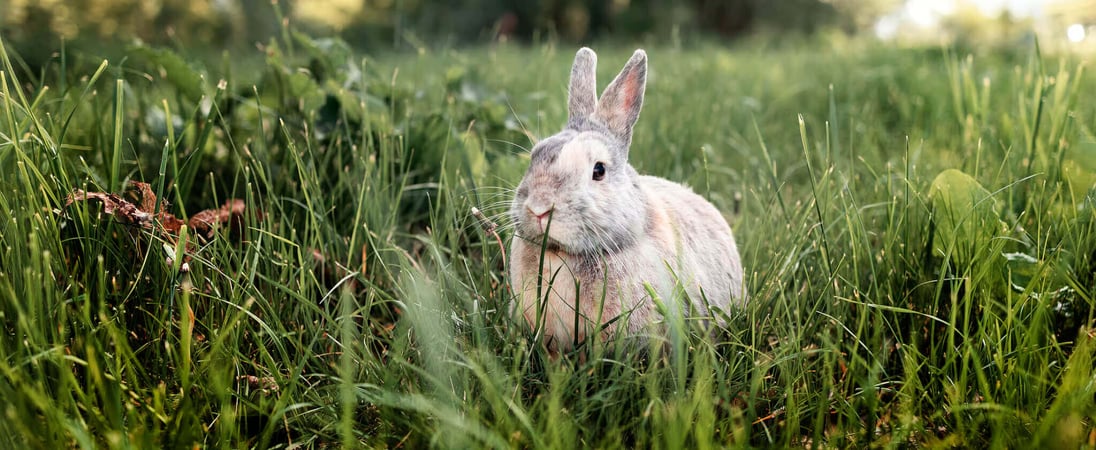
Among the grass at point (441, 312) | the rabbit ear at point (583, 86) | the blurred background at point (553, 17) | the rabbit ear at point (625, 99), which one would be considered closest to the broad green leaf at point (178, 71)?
the grass at point (441, 312)

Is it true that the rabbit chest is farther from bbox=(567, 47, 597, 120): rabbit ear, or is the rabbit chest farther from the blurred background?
the blurred background

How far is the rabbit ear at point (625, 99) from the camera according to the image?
2.03m

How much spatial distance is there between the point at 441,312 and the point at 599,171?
54 centimetres

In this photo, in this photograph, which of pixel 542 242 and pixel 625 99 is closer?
pixel 542 242

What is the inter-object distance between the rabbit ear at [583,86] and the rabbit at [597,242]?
54mm

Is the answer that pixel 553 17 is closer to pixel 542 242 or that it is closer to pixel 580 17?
pixel 580 17

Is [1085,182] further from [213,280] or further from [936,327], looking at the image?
[213,280]

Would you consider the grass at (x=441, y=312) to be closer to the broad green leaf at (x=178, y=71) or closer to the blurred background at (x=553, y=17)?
the broad green leaf at (x=178, y=71)

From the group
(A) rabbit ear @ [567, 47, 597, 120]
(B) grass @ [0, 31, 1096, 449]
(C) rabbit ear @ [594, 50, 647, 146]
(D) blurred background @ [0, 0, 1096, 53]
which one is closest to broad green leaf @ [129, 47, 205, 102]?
(B) grass @ [0, 31, 1096, 449]

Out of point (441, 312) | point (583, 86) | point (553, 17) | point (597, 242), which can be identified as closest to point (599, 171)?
point (597, 242)

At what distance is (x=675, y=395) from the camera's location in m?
1.55

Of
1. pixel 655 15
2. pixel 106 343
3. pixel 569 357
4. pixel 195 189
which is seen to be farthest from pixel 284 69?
pixel 655 15

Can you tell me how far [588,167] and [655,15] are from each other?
16.3m

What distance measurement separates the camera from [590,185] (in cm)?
189
